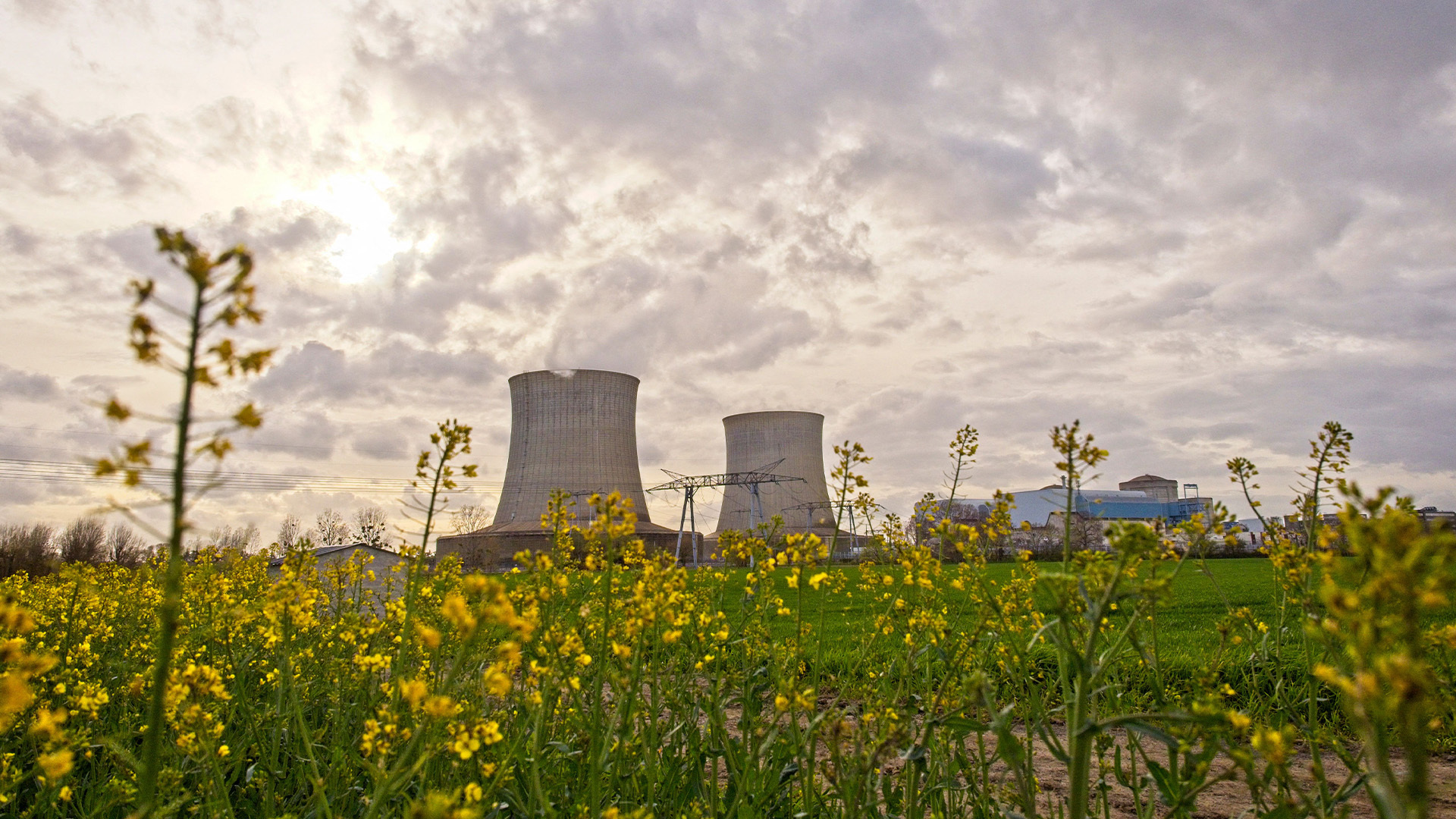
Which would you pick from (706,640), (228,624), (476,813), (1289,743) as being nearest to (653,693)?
(706,640)

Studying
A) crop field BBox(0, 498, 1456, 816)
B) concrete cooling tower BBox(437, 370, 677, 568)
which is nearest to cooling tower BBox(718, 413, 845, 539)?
concrete cooling tower BBox(437, 370, 677, 568)

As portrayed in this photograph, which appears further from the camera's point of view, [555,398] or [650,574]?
[555,398]

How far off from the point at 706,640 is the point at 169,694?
1.47m

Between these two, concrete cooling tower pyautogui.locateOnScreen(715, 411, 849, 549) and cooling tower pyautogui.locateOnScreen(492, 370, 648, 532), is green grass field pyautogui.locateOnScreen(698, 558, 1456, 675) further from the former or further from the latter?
concrete cooling tower pyautogui.locateOnScreen(715, 411, 849, 549)

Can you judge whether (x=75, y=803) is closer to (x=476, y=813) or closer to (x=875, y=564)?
(x=476, y=813)

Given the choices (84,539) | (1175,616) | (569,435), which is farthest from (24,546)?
(1175,616)

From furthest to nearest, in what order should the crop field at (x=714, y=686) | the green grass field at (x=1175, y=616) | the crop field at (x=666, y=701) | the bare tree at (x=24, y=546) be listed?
the bare tree at (x=24, y=546) < the green grass field at (x=1175, y=616) < the crop field at (x=666, y=701) < the crop field at (x=714, y=686)

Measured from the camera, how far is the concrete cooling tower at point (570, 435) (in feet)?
75.8

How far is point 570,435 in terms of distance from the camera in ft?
75.9

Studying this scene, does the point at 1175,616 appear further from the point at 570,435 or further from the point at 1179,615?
the point at 570,435

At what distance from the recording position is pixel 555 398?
23.3 m

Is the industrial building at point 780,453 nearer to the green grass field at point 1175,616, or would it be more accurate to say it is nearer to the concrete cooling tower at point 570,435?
the concrete cooling tower at point 570,435

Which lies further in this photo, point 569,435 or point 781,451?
point 781,451

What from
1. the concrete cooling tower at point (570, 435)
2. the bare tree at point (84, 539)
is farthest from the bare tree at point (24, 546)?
the concrete cooling tower at point (570, 435)
